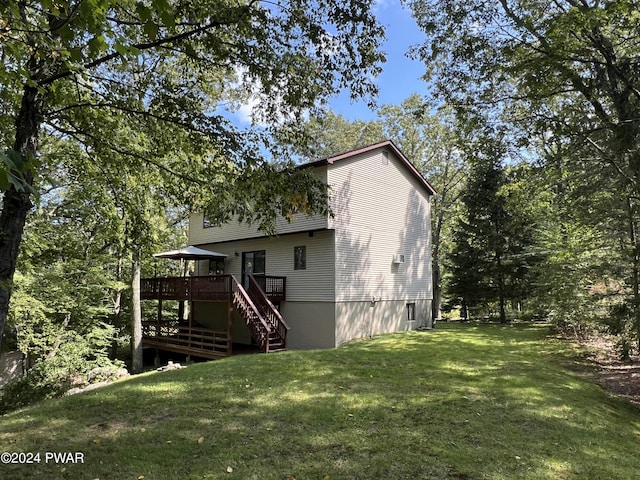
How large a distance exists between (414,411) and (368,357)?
449 centimetres

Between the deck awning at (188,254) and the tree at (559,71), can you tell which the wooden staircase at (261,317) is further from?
the tree at (559,71)

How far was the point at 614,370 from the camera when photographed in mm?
9859

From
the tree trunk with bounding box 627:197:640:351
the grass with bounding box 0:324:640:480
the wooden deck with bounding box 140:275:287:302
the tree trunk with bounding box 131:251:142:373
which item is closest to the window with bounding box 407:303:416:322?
the wooden deck with bounding box 140:275:287:302

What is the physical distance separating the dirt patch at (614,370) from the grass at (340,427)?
43 centimetres

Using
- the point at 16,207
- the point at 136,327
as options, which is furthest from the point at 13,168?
the point at 136,327

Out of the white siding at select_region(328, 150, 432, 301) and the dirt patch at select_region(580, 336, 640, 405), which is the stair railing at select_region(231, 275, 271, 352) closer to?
the white siding at select_region(328, 150, 432, 301)

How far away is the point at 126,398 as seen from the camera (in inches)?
258

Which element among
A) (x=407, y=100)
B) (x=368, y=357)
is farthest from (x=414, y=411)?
(x=407, y=100)

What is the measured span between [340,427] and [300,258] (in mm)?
9845

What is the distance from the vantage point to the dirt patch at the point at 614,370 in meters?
8.10

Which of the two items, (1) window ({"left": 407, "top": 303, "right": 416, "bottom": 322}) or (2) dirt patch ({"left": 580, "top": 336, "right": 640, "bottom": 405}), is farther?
(1) window ({"left": 407, "top": 303, "right": 416, "bottom": 322})

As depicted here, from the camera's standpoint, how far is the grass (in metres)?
3.96

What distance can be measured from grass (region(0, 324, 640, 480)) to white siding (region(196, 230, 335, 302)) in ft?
16.3

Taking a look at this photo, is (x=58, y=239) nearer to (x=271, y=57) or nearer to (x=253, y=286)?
(x=253, y=286)
